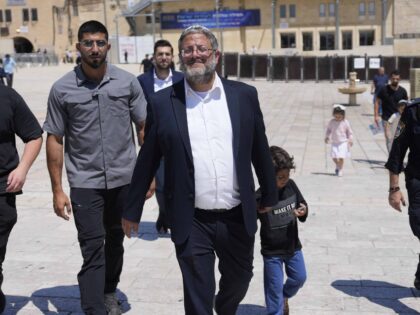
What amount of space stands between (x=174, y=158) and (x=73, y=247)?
336cm

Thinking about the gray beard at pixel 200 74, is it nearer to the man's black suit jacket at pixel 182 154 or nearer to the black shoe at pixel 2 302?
the man's black suit jacket at pixel 182 154

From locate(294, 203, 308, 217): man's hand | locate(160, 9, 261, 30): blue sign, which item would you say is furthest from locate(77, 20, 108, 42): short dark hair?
locate(160, 9, 261, 30): blue sign

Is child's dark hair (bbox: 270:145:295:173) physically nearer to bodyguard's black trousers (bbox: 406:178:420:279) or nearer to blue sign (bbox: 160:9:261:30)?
bodyguard's black trousers (bbox: 406:178:420:279)

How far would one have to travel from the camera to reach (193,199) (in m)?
3.53

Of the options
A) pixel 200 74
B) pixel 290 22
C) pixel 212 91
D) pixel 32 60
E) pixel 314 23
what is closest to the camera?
pixel 200 74

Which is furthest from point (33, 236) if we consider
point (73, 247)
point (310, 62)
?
point (310, 62)

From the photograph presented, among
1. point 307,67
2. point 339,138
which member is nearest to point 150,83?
point 339,138

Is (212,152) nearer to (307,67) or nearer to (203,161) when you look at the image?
(203,161)

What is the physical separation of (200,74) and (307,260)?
3046 millimetres

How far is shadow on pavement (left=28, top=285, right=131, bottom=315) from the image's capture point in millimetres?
4793

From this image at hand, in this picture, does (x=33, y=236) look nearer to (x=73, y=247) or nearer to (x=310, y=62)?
(x=73, y=247)

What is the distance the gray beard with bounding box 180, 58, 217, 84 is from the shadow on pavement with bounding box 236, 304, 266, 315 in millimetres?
1944

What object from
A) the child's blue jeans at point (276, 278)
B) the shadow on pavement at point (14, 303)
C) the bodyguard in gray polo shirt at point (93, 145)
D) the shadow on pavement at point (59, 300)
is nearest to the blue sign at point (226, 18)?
the shadow on pavement at point (59, 300)

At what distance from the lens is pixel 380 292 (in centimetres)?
513
